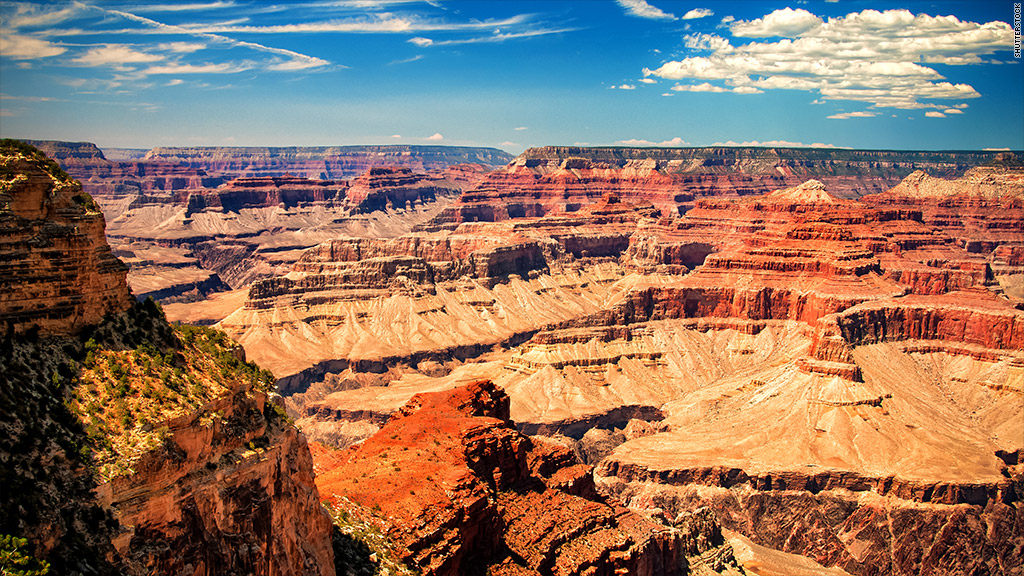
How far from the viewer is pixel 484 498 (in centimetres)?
4900

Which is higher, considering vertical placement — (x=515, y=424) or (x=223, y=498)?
(x=223, y=498)

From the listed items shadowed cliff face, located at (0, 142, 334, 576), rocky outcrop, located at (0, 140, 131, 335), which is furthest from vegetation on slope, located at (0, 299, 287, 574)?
rocky outcrop, located at (0, 140, 131, 335)

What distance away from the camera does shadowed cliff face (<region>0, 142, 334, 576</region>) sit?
25.4 meters

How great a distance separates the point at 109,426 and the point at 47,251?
6353 mm

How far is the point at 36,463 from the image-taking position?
82.9 feet

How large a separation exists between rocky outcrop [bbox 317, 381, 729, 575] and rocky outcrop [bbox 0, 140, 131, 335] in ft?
67.8

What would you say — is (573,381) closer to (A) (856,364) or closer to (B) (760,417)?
(B) (760,417)

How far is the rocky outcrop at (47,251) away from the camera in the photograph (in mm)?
27875

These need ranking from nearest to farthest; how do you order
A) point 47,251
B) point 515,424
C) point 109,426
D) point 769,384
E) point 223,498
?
point 109,426 → point 47,251 → point 223,498 → point 515,424 → point 769,384

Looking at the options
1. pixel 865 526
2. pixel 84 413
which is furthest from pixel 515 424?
pixel 84 413

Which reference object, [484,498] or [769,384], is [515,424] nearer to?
[769,384]

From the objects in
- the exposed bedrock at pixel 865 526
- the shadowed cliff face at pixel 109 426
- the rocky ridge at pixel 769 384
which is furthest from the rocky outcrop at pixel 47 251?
the rocky ridge at pixel 769 384

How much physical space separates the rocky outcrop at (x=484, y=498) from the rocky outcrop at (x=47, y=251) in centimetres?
2065

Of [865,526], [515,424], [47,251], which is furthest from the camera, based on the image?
[515,424]
